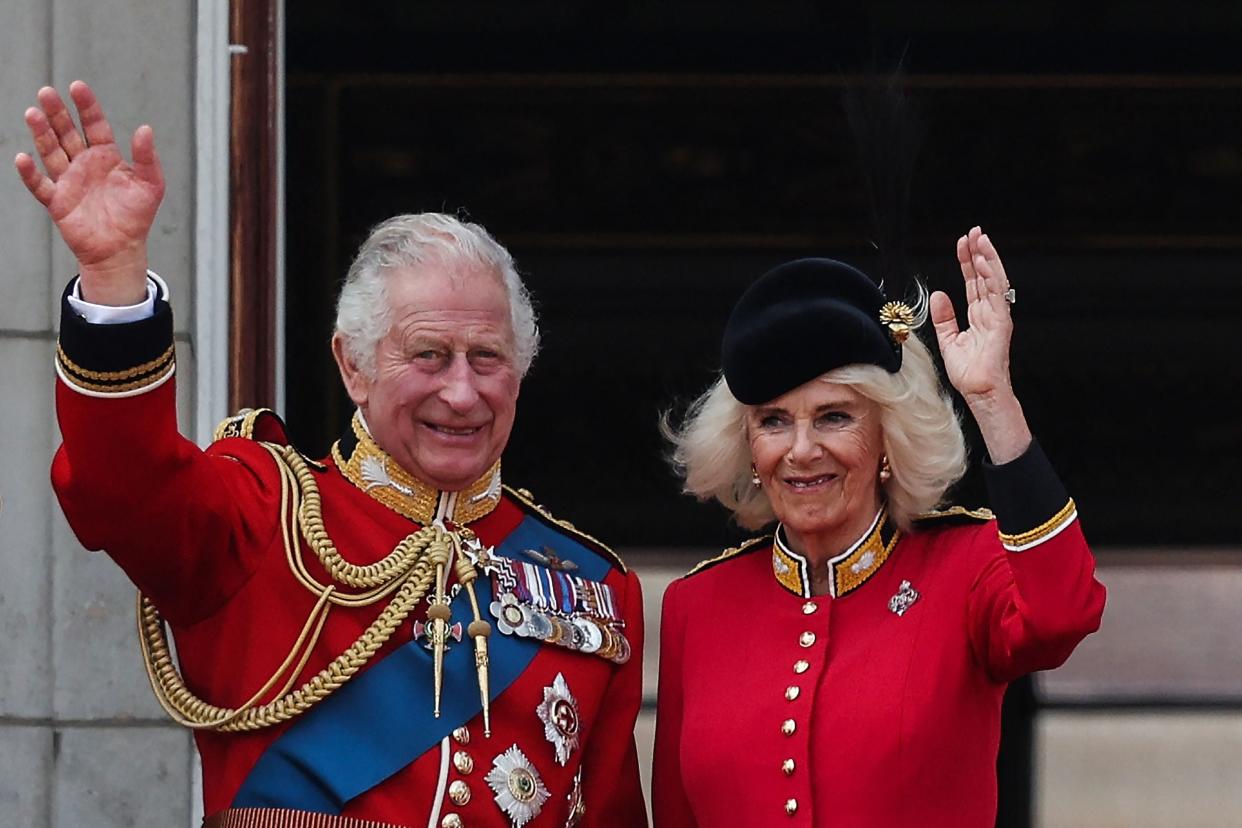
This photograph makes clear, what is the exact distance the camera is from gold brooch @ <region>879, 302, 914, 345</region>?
302cm

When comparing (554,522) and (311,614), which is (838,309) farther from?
(311,614)

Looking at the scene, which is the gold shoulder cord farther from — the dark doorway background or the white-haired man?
the dark doorway background

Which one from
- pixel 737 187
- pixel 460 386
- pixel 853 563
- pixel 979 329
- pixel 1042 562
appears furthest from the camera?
pixel 737 187

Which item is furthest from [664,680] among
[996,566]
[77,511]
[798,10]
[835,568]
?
[798,10]

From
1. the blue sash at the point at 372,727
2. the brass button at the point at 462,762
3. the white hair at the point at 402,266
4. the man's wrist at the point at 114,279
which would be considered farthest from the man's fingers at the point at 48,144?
the brass button at the point at 462,762

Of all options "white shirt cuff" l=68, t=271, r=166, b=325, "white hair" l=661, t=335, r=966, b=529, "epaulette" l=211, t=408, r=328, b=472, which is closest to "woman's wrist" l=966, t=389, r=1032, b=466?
"white hair" l=661, t=335, r=966, b=529

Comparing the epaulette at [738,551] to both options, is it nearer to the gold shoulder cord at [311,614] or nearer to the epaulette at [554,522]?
the epaulette at [554,522]

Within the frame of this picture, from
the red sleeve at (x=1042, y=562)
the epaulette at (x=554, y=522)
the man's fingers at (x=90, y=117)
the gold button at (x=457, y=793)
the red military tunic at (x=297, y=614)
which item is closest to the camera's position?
the man's fingers at (x=90, y=117)

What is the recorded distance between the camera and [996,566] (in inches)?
114

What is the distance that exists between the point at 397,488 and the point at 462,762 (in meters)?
0.37

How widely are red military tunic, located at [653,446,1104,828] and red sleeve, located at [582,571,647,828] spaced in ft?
0.20

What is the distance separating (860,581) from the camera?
3.02m

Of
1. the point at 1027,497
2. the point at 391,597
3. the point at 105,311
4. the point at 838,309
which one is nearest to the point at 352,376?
the point at 391,597

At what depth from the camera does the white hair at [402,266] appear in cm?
296
